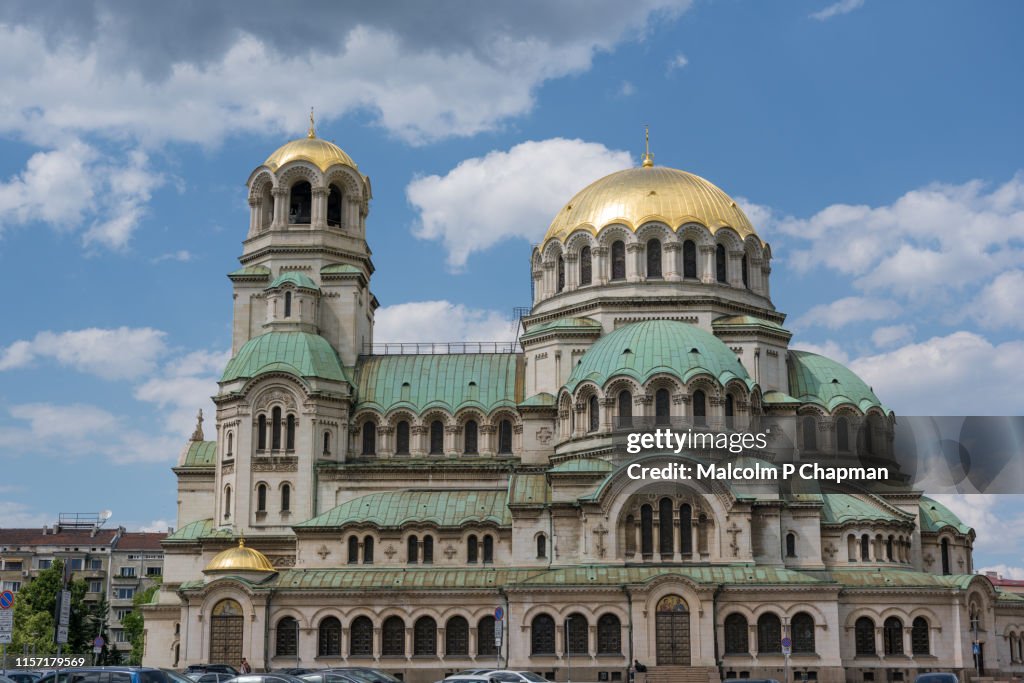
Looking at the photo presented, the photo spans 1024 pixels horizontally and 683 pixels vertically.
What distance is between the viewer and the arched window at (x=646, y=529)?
64.8 metres

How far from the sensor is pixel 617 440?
67.4 m

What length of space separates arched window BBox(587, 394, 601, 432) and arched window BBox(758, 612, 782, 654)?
1248 centimetres

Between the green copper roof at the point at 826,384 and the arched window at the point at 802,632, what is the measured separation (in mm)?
15026

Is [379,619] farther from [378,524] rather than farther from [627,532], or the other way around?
[627,532]

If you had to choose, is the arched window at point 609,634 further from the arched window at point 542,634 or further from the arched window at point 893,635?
the arched window at point 893,635

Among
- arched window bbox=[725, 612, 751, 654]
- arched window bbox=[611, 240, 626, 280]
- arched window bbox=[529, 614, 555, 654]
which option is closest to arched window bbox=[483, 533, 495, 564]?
arched window bbox=[529, 614, 555, 654]

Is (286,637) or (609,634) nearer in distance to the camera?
(609,634)

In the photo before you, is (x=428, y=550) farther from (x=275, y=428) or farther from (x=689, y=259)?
(x=689, y=259)

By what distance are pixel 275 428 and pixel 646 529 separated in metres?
20.8

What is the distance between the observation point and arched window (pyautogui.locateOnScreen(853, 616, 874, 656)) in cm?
6384

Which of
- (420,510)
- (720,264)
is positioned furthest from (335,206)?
(720,264)

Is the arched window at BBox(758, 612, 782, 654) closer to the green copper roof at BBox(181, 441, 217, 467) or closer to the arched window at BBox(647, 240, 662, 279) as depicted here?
the arched window at BBox(647, 240, 662, 279)

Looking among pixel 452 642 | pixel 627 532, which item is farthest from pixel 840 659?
pixel 452 642

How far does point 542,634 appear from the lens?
63.7 metres
